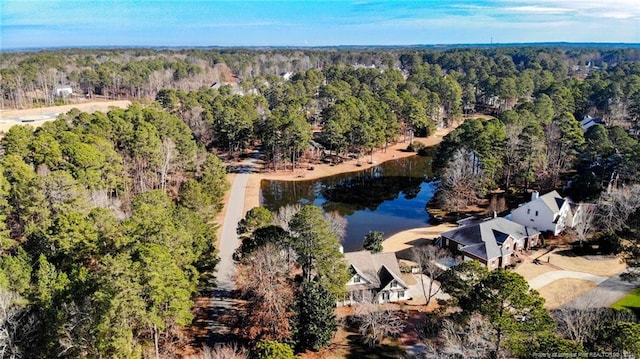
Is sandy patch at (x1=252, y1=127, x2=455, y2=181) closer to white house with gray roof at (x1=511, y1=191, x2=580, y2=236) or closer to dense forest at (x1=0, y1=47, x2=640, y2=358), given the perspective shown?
dense forest at (x1=0, y1=47, x2=640, y2=358)

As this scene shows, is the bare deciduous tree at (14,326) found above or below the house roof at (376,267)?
above

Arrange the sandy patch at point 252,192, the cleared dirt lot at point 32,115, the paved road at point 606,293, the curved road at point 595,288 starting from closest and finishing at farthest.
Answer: the paved road at point 606,293 < the curved road at point 595,288 < the sandy patch at point 252,192 < the cleared dirt lot at point 32,115

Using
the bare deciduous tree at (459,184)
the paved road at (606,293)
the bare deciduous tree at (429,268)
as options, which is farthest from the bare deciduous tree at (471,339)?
the bare deciduous tree at (459,184)

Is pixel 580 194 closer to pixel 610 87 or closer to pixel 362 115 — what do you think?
pixel 362 115

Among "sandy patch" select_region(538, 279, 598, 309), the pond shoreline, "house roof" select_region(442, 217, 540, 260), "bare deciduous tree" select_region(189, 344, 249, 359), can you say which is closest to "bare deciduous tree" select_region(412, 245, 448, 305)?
"house roof" select_region(442, 217, 540, 260)

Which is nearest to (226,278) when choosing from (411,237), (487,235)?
(411,237)

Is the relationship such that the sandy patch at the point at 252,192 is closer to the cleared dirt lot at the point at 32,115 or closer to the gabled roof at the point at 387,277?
the gabled roof at the point at 387,277

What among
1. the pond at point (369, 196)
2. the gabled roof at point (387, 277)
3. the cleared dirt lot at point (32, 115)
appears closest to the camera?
the gabled roof at point (387, 277)

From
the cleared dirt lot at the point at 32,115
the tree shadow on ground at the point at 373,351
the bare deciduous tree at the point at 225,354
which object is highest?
the cleared dirt lot at the point at 32,115
